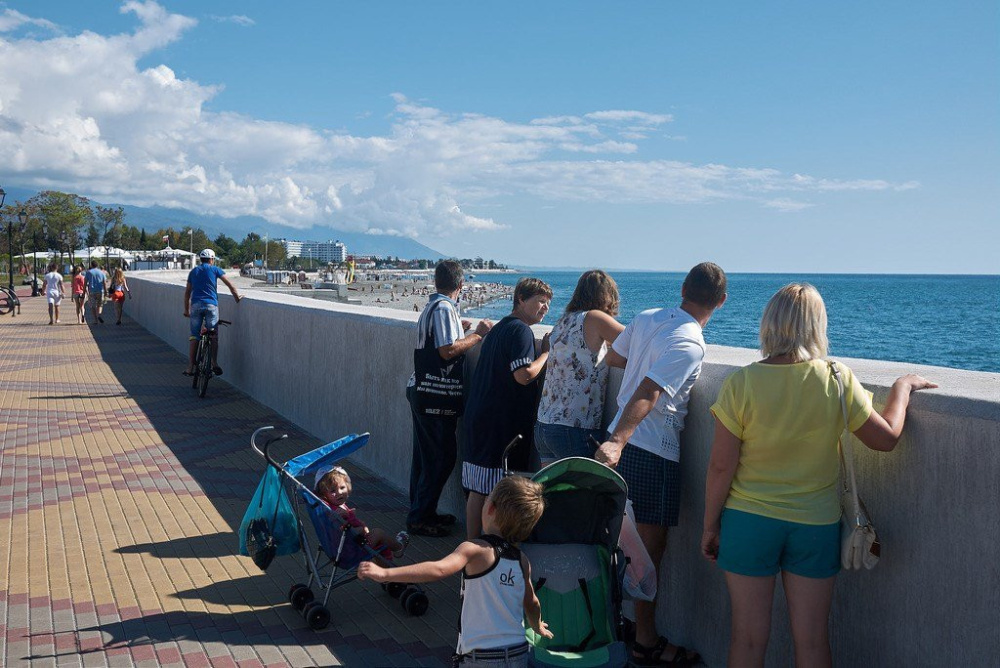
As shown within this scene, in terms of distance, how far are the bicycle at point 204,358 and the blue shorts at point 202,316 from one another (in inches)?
2.5

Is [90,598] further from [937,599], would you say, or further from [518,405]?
[937,599]

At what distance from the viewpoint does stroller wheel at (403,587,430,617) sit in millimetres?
4738

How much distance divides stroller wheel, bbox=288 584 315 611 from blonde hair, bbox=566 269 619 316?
2.02m

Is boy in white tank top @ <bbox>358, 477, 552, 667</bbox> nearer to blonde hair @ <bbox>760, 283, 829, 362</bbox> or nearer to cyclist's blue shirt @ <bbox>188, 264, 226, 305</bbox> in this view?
blonde hair @ <bbox>760, 283, 829, 362</bbox>

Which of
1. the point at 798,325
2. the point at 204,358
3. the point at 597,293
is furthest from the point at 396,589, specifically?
the point at 204,358

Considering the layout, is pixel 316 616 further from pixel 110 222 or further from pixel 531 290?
pixel 110 222

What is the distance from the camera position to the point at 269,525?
15.6ft

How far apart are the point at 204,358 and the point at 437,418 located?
23.0 feet

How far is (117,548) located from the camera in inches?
227

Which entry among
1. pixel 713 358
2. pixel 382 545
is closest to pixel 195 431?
pixel 382 545

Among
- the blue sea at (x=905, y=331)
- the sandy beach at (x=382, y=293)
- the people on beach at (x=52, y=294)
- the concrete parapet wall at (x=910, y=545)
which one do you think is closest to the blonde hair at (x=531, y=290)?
the concrete parapet wall at (x=910, y=545)

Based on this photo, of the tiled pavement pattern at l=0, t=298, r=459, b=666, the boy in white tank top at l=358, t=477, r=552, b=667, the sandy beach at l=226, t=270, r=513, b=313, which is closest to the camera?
the boy in white tank top at l=358, t=477, r=552, b=667

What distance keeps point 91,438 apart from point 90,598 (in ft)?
A: 15.7

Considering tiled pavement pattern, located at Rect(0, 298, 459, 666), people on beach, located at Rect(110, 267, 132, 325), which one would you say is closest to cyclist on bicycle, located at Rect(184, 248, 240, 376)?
tiled pavement pattern, located at Rect(0, 298, 459, 666)
